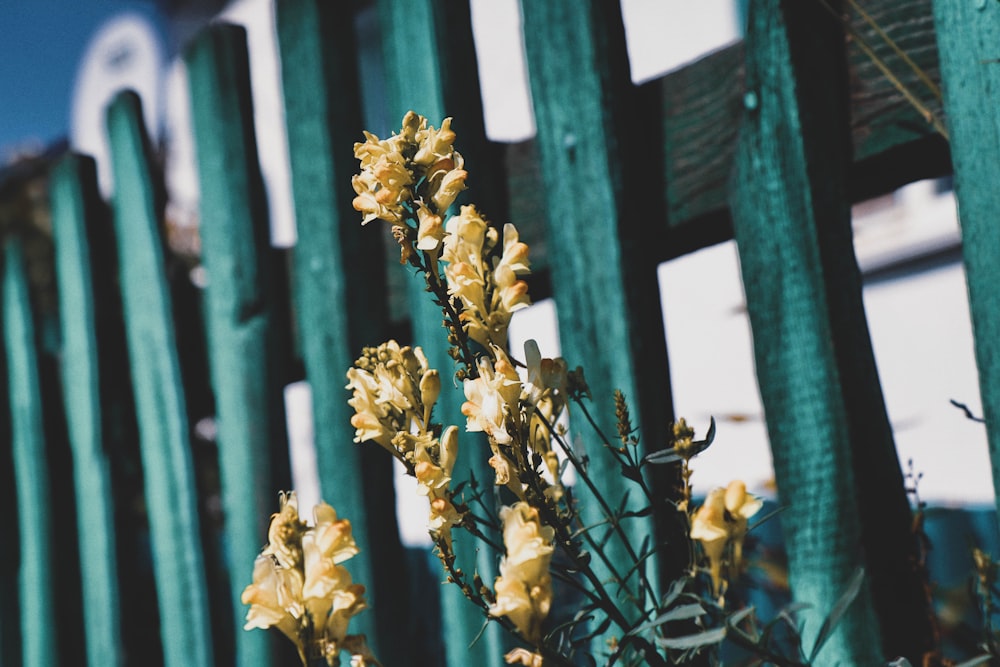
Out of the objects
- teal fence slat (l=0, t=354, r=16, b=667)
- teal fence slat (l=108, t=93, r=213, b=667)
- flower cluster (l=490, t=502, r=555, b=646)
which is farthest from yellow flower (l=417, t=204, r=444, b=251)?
teal fence slat (l=0, t=354, r=16, b=667)

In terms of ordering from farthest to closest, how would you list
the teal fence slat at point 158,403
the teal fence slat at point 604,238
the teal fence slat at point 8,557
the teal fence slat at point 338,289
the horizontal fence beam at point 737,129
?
the teal fence slat at point 8,557 → the teal fence slat at point 158,403 → the teal fence slat at point 338,289 → the teal fence slat at point 604,238 → the horizontal fence beam at point 737,129

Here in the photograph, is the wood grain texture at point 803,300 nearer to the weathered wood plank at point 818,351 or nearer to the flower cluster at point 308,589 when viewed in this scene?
the weathered wood plank at point 818,351

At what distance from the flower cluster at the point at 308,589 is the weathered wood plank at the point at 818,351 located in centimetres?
59

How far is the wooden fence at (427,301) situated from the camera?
43.4 inches

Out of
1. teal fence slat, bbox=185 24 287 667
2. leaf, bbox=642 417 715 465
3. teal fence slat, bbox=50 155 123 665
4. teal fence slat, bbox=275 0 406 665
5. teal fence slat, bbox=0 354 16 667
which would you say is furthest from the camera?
teal fence slat, bbox=0 354 16 667

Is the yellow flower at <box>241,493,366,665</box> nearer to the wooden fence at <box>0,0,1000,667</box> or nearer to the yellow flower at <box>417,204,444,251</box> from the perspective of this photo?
the yellow flower at <box>417,204,444,251</box>

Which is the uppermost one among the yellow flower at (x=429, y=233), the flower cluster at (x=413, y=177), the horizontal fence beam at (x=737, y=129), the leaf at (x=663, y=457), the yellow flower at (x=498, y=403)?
the horizontal fence beam at (x=737, y=129)

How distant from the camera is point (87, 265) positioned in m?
2.08

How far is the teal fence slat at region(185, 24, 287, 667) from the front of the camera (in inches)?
68.8

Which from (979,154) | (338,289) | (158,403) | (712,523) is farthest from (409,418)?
(158,403)

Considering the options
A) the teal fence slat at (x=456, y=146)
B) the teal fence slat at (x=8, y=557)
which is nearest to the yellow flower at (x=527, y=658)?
the teal fence slat at (x=456, y=146)

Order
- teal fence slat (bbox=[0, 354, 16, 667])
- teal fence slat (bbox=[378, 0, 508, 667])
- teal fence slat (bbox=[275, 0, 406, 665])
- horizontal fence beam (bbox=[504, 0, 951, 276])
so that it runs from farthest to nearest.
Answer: teal fence slat (bbox=[0, 354, 16, 667]) < teal fence slat (bbox=[275, 0, 406, 665]) < teal fence slat (bbox=[378, 0, 508, 667]) < horizontal fence beam (bbox=[504, 0, 951, 276])

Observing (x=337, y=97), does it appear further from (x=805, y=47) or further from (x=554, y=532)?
(x=554, y=532)

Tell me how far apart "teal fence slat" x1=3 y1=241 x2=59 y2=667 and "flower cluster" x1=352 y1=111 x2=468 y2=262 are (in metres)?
1.71
